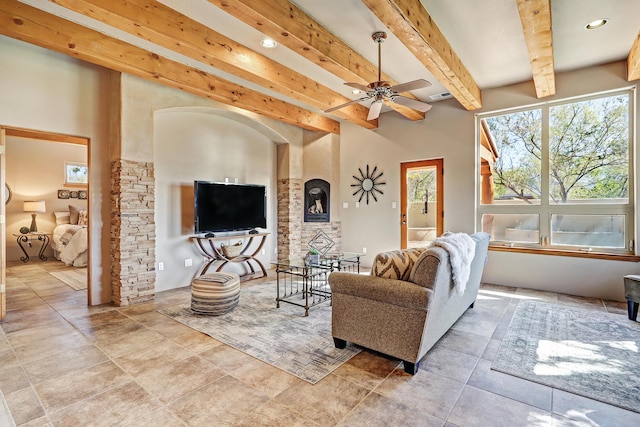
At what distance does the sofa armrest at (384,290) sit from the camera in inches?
86.5

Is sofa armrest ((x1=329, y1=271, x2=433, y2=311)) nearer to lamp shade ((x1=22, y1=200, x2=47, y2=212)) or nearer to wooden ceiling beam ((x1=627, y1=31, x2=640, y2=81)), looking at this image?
wooden ceiling beam ((x1=627, y1=31, x2=640, y2=81))

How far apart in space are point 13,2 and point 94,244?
2.45 meters

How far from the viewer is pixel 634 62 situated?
11.4ft

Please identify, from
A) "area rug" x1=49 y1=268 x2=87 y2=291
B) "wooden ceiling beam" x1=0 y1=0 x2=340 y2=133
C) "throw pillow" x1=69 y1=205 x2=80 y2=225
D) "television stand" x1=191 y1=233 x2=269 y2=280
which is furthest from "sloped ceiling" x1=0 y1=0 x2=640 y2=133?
"throw pillow" x1=69 y1=205 x2=80 y2=225

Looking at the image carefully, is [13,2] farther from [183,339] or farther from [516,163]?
[516,163]

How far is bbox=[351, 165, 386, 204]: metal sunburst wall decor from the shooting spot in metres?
6.01

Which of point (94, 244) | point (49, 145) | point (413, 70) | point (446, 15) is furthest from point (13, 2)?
Answer: point (49, 145)

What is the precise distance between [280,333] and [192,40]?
9.47 ft

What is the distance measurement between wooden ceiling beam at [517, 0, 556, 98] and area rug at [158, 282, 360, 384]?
10.0 feet

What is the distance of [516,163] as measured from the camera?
479 cm

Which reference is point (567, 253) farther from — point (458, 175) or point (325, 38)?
point (325, 38)

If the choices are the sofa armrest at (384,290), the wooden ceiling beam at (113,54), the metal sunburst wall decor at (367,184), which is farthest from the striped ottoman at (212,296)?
the metal sunburst wall decor at (367,184)

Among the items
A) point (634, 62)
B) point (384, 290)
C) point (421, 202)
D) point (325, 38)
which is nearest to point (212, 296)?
point (384, 290)

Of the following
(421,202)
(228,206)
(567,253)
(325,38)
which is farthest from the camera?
(421,202)
